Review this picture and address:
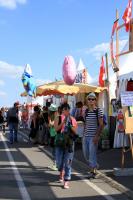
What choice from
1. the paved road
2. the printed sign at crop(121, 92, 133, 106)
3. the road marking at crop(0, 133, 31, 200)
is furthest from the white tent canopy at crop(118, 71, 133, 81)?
the road marking at crop(0, 133, 31, 200)

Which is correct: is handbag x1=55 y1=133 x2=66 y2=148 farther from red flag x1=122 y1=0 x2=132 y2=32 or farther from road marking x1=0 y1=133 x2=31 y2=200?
red flag x1=122 y1=0 x2=132 y2=32

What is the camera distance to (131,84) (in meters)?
17.4

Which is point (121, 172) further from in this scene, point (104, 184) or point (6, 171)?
point (6, 171)

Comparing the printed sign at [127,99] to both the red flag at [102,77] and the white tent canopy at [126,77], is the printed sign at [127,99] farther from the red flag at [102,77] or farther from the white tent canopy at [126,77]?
the red flag at [102,77]

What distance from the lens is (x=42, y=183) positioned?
11.0m

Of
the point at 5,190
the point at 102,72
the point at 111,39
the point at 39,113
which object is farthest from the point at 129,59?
the point at 5,190

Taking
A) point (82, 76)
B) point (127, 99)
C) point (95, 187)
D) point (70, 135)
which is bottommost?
point (95, 187)

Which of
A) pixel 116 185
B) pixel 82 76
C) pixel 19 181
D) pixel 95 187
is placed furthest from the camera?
pixel 82 76

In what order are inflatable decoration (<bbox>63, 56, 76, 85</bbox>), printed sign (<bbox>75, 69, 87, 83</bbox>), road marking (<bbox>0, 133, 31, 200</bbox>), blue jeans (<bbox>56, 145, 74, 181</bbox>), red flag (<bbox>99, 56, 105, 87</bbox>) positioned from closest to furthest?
road marking (<bbox>0, 133, 31, 200</bbox>) → blue jeans (<bbox>56, 145, 74, 181</bbox>) → inflatable decoration (<bbox>63, 56, 76, 85</bbox>) → red flag (<bbox>99, 56, 105, 87</bbox>) → printed sign (<bbox>75, 69, 87, 83</bbox>)

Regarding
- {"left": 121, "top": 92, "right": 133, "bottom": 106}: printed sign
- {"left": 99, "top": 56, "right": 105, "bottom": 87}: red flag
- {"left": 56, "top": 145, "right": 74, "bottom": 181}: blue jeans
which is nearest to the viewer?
{"left": 56, "top": 145, "right": 74, "bottom": 181}: blue jeans

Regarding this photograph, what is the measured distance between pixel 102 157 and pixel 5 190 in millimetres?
6149

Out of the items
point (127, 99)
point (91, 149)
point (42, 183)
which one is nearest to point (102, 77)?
point (127, 99)

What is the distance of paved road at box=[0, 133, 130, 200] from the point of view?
9578mm

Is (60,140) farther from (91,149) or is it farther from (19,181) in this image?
(19,181)
